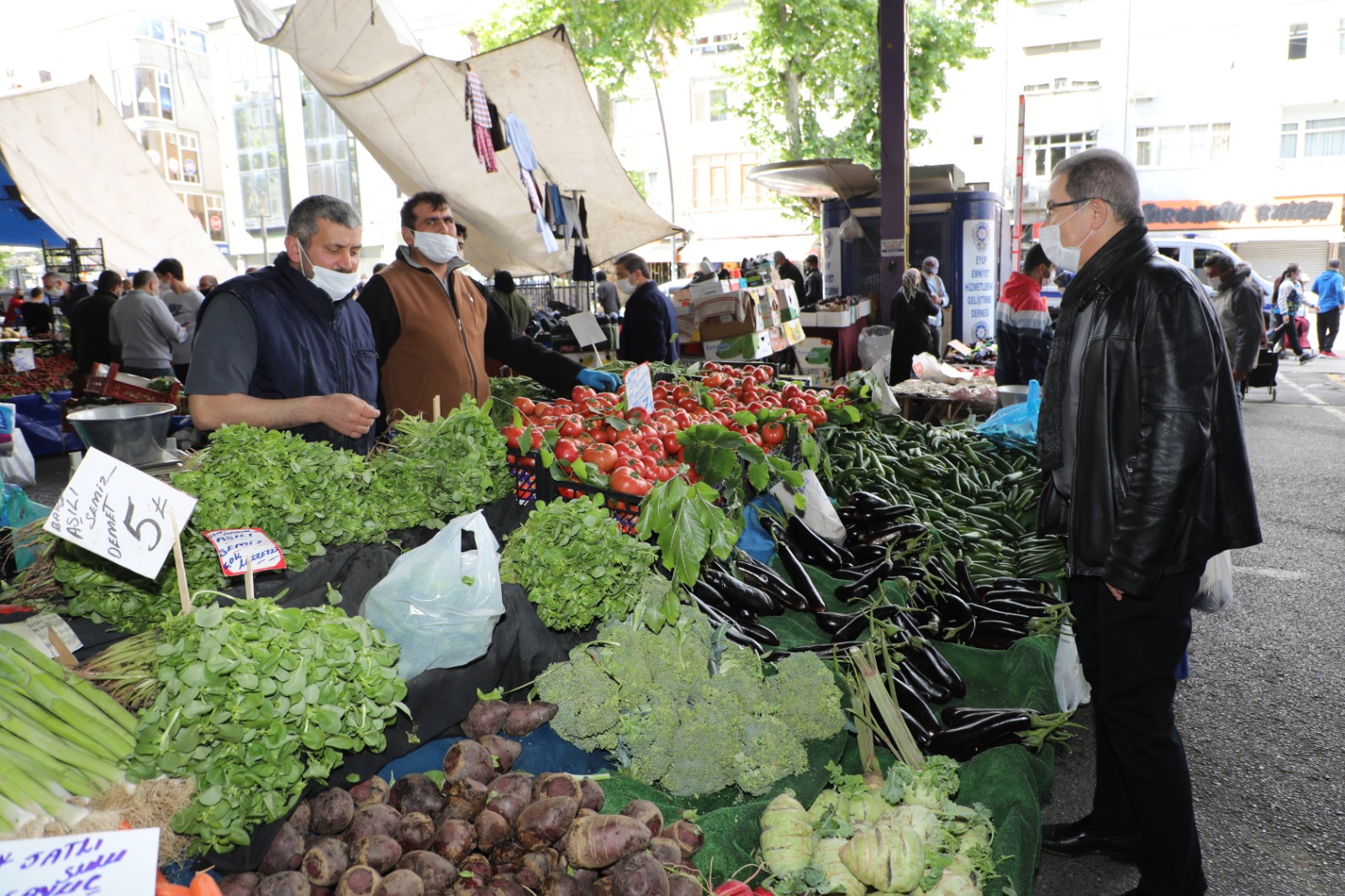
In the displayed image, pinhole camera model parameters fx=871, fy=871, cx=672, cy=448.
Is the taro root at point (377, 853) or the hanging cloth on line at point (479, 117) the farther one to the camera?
the hanging cloth on line at point (479, 117)

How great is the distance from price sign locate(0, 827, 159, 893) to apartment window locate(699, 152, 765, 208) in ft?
128

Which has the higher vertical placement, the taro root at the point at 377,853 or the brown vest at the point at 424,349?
the brown vest at the point at 424,349

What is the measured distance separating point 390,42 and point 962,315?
11.1m

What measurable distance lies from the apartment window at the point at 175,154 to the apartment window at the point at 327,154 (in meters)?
6.37

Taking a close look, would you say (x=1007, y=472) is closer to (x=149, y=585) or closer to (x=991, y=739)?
(x=991, y=739)

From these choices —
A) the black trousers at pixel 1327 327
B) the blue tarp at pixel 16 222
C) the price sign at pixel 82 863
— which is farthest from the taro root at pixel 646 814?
the black trousers at pixel 1327 327

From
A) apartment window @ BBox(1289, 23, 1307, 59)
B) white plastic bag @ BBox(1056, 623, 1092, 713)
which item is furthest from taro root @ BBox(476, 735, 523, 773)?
apartment window @ BBox(1289, 23, 1307, 59)

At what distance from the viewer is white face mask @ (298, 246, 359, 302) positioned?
126 inches

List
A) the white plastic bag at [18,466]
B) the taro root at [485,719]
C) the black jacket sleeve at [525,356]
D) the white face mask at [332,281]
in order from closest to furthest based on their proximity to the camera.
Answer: the taro root at [485,719]
the white face mask at [332,281]
the black jacket sleeve at [525,356]
the white plastic bag at [18,466]

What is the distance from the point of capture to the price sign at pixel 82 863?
1198 millimetres

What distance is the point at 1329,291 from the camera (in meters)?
18.2

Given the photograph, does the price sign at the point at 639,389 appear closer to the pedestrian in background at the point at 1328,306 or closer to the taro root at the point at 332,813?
the taro root at the point at 332,813

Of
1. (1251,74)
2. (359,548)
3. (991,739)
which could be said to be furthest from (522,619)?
(1251,74)

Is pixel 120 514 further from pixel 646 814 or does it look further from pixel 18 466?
pixel 18 466
